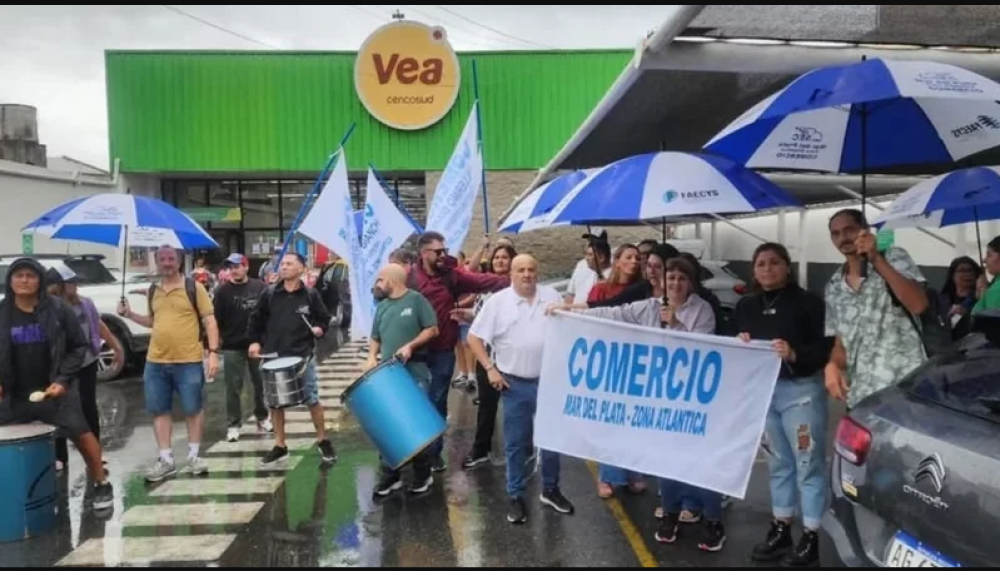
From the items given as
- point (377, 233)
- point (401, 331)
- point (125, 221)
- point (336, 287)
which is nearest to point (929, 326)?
point (401, 331)

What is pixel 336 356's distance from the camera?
14.3 meters

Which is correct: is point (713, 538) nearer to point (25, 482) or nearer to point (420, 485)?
point (420, 485)

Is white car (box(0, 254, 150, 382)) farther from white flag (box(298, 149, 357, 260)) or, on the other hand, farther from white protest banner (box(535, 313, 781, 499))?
white protest banner (box(535, 313, 781, 499))

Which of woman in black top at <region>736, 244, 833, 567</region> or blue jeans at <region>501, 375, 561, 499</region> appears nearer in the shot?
woman in black top at <region>736, 244, 833, 567</region>

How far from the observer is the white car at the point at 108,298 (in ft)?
37.2

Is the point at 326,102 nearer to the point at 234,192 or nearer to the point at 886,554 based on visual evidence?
the point at 234,192

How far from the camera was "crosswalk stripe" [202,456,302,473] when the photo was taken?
22.4ft

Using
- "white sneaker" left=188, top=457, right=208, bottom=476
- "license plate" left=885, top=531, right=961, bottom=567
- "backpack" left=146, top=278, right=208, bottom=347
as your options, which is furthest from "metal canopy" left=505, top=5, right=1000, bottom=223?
"white sneaker" left=188, top=457, right=208, bottom=476

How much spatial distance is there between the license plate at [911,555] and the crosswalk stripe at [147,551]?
3.71 metres

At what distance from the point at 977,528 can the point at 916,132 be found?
3528 mm

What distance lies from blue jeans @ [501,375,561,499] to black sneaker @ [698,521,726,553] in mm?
1097

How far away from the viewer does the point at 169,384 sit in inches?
257

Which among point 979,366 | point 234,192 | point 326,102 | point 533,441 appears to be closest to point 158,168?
point 234,192

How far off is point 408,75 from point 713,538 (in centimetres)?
2023
